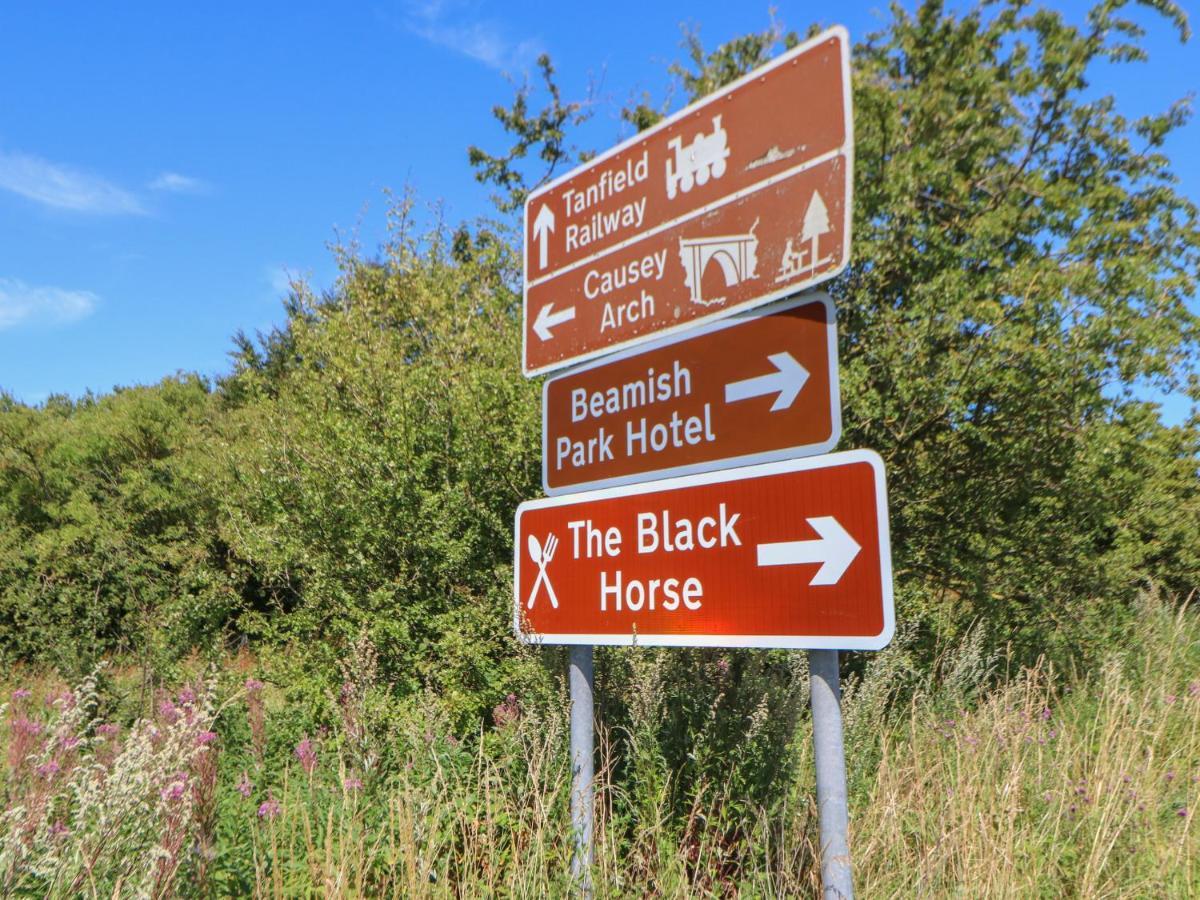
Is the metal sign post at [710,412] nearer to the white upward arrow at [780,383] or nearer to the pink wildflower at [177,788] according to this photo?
the white upward arrow at [780,383]

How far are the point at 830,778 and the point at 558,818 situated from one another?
4.05ft

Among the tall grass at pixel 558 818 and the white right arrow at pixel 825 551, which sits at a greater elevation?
the white right arrow at pixel 825 551

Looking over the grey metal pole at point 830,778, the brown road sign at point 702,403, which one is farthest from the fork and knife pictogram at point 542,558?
the grey metal pole at point 830,778

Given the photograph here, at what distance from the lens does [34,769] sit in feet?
8.60

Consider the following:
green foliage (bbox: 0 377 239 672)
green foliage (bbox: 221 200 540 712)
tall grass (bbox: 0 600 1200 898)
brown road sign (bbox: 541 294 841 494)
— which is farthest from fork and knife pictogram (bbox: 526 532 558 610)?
green foliage (bbox: 0 377 239 672)

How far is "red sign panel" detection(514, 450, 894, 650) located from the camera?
77.0 inches

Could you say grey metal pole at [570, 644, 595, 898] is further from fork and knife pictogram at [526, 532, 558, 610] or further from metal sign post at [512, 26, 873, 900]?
fork and knife pictogram at [526, 532, 558, 610]

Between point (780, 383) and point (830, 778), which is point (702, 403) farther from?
point (830, 778)

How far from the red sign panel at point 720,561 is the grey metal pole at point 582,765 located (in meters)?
0.14

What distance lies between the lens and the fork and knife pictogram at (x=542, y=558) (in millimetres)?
2822

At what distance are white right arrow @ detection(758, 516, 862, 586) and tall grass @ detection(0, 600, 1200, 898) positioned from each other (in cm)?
96

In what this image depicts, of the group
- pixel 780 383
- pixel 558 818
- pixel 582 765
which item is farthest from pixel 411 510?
pixel 780 383

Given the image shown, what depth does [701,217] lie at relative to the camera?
2523 mm

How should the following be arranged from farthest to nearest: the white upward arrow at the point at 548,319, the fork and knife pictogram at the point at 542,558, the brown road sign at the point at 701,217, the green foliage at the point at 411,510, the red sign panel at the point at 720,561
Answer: the green foliage at the point at 411,510
the white upward arrow at the point at 548,319
the fork and knife pictogram at the point at 542,558
the brown road sign at the point at 701,217
the red sign panel at the point at 720,561
